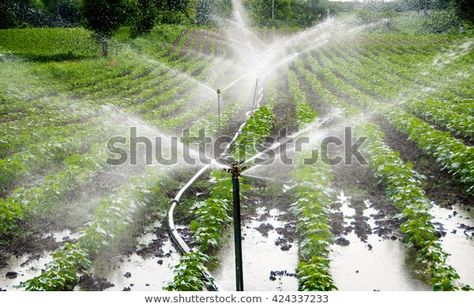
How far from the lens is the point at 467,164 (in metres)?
8.05

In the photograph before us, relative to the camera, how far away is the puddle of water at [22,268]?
516 cm

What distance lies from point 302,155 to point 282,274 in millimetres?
4352

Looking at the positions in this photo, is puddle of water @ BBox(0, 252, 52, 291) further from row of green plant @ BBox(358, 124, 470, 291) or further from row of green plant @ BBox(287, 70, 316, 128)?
row of green plant @ BBox(287, 70, 316, 128)

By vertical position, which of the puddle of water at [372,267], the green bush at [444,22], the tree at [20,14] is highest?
the tree at [20,14]

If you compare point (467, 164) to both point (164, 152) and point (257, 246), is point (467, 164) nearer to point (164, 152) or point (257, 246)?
point (257, 246)

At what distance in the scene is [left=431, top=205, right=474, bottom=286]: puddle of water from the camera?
541 centimetres

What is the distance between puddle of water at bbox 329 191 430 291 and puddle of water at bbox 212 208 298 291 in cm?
58

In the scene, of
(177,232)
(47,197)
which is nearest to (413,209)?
(177,232)

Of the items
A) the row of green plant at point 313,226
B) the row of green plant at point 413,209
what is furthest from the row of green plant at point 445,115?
the row of green plant at point 313,226

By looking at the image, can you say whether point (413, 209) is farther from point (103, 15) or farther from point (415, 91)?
point (103, 15)

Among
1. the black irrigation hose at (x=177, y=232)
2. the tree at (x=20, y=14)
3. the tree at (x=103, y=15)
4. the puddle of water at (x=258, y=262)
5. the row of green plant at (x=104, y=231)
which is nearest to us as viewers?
the row of green plant at (x=104, y=231)

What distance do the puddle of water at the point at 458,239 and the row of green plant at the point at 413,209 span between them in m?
0.25

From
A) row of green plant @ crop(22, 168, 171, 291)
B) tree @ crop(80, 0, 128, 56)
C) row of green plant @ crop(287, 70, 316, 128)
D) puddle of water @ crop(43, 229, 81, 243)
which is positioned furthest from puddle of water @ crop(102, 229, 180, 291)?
tree @ crop(80, 0, 128, 56)

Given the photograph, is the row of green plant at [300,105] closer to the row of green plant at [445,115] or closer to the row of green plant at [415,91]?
the row of green plant at [415,91]
